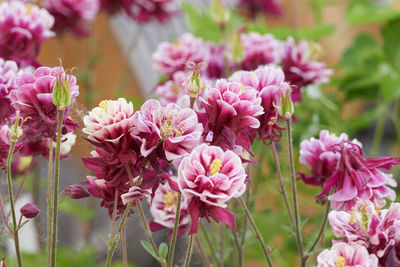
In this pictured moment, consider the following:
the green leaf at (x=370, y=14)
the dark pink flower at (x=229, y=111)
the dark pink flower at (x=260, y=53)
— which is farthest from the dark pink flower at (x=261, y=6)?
the dark pink flower at (x=229, y=111)

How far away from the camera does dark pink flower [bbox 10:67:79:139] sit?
27 cm

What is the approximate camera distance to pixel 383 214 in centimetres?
27

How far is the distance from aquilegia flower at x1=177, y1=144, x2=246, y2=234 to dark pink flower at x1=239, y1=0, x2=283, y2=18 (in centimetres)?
72

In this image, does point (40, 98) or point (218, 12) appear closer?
point (40, 98)

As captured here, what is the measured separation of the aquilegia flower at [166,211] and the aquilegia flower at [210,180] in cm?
7

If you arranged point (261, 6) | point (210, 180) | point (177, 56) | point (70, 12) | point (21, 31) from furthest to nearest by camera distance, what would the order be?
point (261, 6), point (70, 12), point (177, 56), point (21, 31), point (210, 180)

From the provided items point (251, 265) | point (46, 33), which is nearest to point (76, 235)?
point (251, 265)

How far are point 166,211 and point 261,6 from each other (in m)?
0.66

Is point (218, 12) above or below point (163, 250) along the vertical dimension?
above

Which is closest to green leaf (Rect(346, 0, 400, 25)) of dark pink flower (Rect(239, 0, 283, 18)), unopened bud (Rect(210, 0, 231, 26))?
dark pink flower (Rect(239, 0, 283, 18))

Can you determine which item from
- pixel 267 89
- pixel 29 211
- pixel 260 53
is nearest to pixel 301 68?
pixel 260 53

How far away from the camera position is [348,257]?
0.25m

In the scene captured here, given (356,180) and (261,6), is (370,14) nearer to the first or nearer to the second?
(261,6)

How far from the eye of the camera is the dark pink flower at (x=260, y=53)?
0.48 meters
